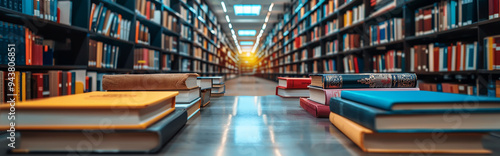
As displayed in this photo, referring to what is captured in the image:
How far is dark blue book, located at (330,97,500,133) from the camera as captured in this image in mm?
475

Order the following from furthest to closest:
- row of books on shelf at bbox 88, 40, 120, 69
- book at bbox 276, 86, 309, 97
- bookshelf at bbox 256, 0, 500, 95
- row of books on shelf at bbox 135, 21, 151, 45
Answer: row of books on shelf at bbox 135, 21, 151, 45 < row of books on shelf at bbox 88, 40, 120, 69 < book at bbox 276, 86, 309, 97 < bookshelf at bbox 256, 0, 500, 95

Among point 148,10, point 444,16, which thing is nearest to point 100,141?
point 444,16

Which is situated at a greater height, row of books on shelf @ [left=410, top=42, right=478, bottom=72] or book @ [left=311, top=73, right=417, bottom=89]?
row of books on shelf @ [left=410, top=42, right=478, bottom=72]

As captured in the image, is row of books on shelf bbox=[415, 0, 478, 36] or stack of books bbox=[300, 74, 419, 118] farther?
row of books on shelf bbox=[415, 0, 478, 36]

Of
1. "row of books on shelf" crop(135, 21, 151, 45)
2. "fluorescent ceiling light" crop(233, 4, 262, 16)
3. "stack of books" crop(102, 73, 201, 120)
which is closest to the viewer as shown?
"stack of books" crop(102, 73, 201, 120)

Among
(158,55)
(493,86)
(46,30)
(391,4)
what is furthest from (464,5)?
(158,55)

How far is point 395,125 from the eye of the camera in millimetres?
488

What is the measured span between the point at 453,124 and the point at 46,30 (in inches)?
92.1

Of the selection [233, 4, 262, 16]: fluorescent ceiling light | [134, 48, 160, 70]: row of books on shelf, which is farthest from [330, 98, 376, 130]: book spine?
[233, 4, 262, 16]: fluorescent ceiling light

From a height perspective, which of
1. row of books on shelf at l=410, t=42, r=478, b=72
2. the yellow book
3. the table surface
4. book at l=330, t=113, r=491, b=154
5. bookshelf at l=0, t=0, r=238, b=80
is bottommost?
the table surface

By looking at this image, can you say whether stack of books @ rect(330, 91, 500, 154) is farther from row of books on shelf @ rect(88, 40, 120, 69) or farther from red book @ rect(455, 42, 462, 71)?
row of books on shelf @ rect(88, 40, 120, 69)

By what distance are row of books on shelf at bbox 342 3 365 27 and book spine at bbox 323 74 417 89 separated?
2.05m

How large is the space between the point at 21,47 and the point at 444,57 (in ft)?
9.58

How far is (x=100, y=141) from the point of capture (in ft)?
1.56
